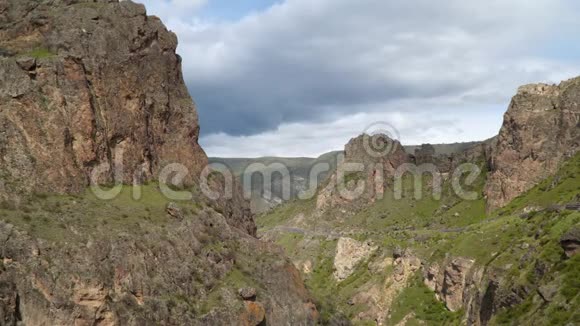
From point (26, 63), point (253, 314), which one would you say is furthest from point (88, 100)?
point (253, 314)

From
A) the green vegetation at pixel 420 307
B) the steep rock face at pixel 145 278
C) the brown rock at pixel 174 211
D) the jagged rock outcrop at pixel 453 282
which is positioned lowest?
the green vegetation at pixel 420 307

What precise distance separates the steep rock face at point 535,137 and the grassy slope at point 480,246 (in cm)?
866

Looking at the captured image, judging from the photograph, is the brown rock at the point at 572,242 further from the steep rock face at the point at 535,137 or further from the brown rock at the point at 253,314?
the steep rock face at the point at 535,137

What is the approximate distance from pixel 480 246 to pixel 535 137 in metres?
56.3

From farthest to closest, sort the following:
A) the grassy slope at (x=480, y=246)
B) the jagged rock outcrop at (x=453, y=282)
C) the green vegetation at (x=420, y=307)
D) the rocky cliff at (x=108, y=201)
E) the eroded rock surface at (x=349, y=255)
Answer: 1. the eroded rock surface at (x=349, y=255)
2. the green vegetation at (x=420, y=307)
3. the jagged rock outcrop at (x=453, y=282)
4. the grassy slope at (x=480, y=246)
5. the rocky cliff at (x=108, y=201)

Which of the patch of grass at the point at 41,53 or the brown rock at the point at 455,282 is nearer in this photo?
the patch of grass at the point at 41,53

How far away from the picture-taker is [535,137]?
547 feet

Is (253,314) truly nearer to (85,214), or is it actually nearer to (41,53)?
(85,214)

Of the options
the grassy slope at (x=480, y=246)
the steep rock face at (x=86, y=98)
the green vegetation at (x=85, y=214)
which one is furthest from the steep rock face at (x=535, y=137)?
the green vegetation at (x=85, y=214)

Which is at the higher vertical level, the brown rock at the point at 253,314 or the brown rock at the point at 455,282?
the brown rock at the point at 253,314

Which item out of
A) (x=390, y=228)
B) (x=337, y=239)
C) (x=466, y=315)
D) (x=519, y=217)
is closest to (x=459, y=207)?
(x=390, y=228)

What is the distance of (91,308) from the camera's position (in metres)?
53.9

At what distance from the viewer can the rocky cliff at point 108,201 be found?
54156 mm

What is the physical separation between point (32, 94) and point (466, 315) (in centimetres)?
7564
